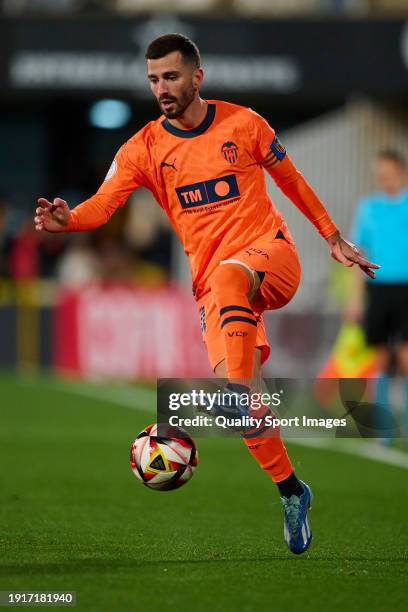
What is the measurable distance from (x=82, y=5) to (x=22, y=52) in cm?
151

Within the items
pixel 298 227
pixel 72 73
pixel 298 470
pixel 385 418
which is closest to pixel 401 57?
pixel 298 227

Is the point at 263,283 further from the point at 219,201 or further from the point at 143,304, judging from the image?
the point at 143,304

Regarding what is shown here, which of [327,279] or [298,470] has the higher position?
[327,279]

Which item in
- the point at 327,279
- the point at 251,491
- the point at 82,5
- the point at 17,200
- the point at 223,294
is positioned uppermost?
the point at 82,5

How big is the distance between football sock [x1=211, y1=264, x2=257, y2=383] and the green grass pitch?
83 cm

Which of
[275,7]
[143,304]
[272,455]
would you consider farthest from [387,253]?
[275,7]

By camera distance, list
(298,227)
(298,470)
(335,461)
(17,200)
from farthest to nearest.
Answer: (17,200) < (298,227) < (335,461) < (298,470)

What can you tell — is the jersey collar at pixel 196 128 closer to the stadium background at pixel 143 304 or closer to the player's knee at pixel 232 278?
the player's knee at pixel 232 278

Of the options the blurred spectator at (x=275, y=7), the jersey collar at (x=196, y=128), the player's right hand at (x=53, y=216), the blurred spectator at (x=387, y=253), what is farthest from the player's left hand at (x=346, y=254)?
the blurred spectator at (x=275, y=7)

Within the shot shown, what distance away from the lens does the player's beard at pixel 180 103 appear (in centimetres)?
628

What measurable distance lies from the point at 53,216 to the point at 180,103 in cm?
79

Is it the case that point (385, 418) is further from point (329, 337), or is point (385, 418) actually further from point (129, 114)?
point (129, 114)

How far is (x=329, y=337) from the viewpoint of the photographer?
51.0 feet

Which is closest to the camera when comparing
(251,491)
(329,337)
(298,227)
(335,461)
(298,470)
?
(251,491)
